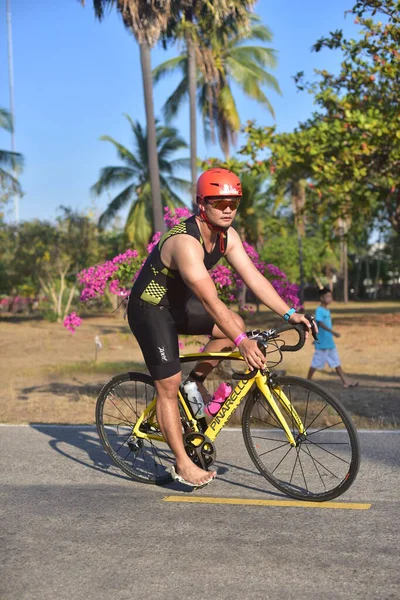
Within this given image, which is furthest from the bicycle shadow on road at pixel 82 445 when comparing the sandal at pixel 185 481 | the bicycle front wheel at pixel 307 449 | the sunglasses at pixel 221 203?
the sunglasses at pixel 221 203

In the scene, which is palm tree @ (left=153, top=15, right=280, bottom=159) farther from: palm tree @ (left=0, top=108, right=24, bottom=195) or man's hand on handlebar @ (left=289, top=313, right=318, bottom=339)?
man's hand on handlebar @ (left=289, top=313, right=318, bottom=339)

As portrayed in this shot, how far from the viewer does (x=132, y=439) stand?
540cm

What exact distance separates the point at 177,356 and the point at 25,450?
2074mm

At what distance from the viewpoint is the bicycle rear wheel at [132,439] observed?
5.32m

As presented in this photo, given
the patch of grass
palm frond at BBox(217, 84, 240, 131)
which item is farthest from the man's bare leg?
palm frond at BBox(217, 84, 240, 131)

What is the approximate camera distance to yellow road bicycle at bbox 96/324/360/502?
4.49 metres

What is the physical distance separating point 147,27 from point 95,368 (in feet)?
32.4

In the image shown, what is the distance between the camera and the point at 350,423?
4266 mm

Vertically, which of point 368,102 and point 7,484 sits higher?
point 368,102

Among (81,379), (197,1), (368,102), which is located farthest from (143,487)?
(197,1)

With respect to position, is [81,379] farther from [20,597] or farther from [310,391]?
[20,597]

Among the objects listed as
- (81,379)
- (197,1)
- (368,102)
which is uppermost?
(197,1)

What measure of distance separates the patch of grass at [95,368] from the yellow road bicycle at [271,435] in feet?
36.4

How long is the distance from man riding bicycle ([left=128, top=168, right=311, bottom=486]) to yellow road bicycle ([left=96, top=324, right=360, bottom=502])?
120mm
